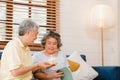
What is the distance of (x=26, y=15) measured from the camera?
3959 mm

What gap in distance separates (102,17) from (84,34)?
0.44 metres

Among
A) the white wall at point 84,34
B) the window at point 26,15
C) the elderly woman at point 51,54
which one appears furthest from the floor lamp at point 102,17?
the elderly woman at point 51,54

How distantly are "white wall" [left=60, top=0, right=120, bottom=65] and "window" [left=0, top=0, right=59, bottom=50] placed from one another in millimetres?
180

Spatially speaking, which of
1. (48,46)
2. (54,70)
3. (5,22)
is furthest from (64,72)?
(5,22)

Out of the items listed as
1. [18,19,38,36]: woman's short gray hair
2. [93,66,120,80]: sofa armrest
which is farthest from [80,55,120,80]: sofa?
[18,19,38,36]: woman's short gray hair

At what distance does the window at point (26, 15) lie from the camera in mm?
3750

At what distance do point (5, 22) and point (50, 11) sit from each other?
0.74 m

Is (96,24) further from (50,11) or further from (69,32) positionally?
(50,11)

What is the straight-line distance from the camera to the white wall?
4230 millimetres

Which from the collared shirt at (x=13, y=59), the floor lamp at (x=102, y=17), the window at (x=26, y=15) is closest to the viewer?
the collared shirt at (x=13, y=59)

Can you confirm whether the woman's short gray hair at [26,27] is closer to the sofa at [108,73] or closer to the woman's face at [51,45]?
the woman's face at [51,45]

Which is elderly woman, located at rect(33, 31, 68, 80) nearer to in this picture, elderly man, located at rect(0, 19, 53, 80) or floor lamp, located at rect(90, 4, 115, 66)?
elderly man, located at rect(0, 19, 53, 80)

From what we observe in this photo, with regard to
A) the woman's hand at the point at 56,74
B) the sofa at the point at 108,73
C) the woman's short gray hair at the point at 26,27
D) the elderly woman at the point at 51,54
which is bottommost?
the sofa at the point at 108,73

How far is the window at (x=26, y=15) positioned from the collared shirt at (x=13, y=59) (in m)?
1.54
